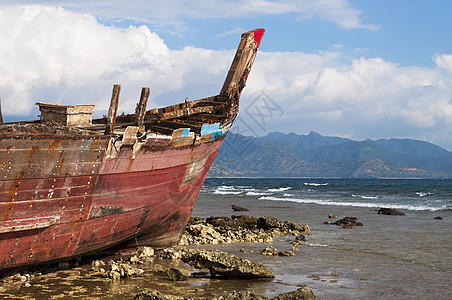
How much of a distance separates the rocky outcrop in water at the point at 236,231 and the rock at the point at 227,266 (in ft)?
13.1

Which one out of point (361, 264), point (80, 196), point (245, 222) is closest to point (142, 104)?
point (80, 196)

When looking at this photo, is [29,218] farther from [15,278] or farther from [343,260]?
[343,260]

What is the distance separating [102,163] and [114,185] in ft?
2.20

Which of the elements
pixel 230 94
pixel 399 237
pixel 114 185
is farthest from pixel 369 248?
pixel 114 185

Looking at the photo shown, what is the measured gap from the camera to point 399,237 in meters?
16.1

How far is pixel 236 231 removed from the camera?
48.2 feet

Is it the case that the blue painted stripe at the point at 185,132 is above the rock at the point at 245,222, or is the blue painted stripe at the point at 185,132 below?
above

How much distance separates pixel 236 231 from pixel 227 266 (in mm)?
5799

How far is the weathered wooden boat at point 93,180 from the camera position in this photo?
24.9 feet

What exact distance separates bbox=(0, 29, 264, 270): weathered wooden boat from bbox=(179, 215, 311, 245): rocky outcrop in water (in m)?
1.55

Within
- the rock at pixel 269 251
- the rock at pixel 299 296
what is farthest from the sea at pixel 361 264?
the rock at pixel 299 296

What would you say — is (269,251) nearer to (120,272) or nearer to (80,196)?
(120,272)

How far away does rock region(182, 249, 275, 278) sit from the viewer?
29.3 feet

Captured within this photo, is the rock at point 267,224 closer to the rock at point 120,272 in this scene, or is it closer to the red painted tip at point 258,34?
the red painted tip at point 258,34
